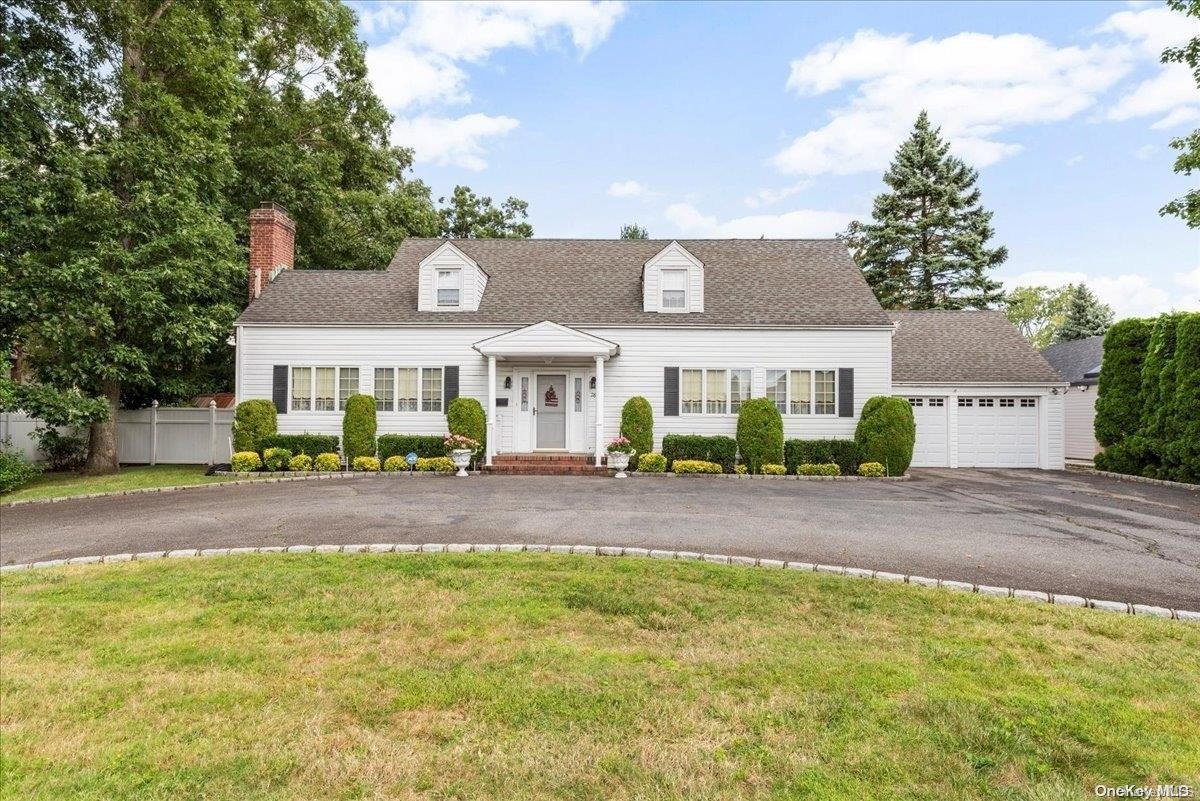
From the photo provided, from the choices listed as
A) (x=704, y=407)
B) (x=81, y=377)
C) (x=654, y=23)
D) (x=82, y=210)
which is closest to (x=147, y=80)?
(x=82, y=210)

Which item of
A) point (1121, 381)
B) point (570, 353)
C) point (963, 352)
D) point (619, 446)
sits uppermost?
point (963, 352)

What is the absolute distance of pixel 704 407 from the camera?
16.1 meters

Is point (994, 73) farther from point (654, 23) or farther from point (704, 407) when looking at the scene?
point (704, 407)

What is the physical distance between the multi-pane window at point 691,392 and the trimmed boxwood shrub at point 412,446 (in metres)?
6.50

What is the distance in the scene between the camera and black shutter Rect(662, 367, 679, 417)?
16.0 meters

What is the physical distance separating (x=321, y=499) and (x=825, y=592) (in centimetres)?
850

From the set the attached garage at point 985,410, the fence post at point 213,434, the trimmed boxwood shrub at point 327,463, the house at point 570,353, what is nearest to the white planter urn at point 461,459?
the house at point 570,353

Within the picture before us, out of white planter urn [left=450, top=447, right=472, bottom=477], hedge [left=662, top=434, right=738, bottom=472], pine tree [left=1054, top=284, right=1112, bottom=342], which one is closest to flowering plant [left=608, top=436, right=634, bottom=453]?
hedge [left=662, top=434, right=738, bottom=472]

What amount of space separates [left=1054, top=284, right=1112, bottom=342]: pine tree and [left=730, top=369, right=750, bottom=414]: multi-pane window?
25.1m

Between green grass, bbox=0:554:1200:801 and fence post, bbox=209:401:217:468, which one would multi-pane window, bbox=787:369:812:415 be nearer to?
green grass, bbox=0:554:1200:801

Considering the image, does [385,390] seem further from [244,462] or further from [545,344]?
[545,344]

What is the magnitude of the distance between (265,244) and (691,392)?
13520 millimetres

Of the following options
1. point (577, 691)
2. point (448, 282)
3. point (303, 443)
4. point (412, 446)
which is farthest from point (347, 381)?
point (577, 691)

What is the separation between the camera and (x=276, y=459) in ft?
47.6
